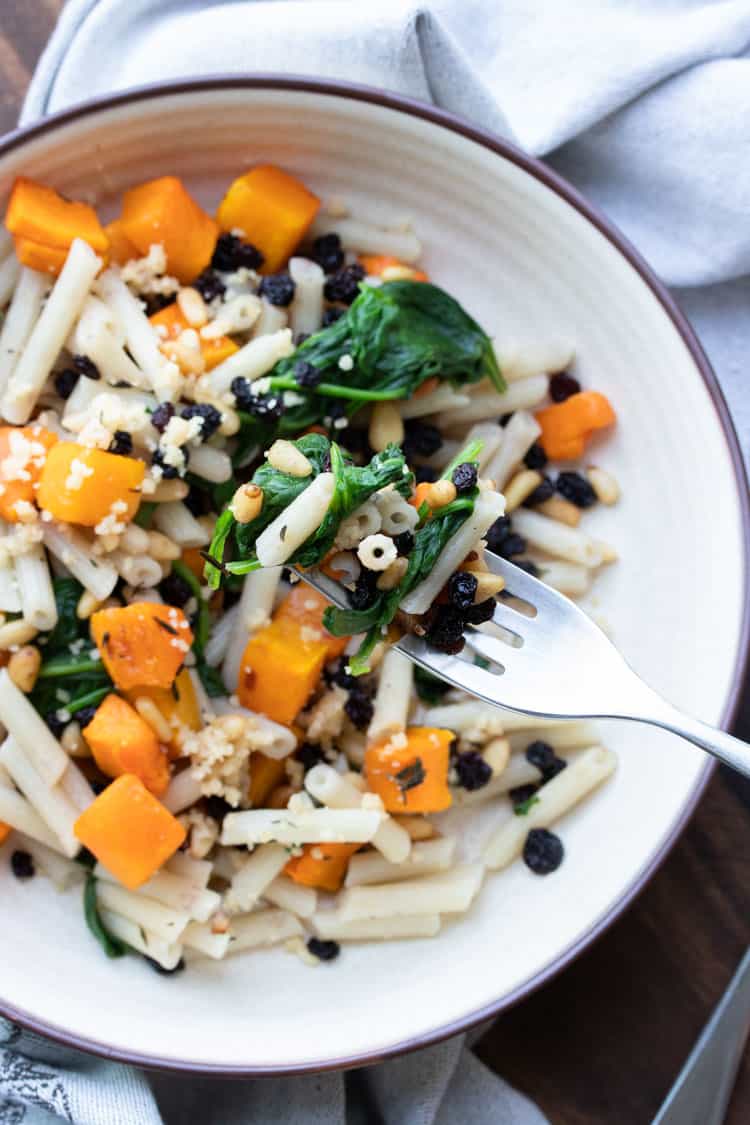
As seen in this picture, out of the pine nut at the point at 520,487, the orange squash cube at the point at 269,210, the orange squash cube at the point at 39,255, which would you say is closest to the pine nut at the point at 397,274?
the orange squash cube at the point at 269,210

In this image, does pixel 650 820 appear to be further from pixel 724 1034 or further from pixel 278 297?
pixel 278 297

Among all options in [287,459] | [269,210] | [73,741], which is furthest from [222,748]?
Answer: [269,210]

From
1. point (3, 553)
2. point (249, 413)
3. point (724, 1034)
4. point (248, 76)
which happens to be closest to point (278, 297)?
point (249, 413)

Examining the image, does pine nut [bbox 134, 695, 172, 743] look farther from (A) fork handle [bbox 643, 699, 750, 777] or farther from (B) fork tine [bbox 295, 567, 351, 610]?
(A) fork handle [bbox 643, 699, 750, 777]

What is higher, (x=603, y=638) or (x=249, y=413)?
(x=603, y=638)

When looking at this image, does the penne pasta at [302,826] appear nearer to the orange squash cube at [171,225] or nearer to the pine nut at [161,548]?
the pine nut at [161,548]

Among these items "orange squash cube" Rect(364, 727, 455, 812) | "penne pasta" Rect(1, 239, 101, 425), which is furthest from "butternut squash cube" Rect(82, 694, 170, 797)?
"penne pasta" Rect(1, 239, 101, 425)

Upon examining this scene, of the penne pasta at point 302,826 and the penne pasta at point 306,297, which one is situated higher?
the penne pasta at point 306,297
